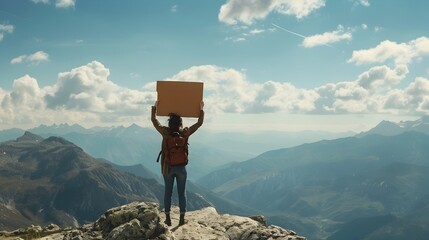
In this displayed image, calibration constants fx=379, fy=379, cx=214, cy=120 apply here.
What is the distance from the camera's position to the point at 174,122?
1602cm

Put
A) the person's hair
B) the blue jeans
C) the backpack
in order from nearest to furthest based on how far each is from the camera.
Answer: the backpack → the person's hair → the blue jeans

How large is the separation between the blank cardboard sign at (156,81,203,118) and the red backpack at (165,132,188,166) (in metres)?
1.06

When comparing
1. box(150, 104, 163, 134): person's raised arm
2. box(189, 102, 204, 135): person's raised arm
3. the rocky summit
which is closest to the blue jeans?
the rocky summit

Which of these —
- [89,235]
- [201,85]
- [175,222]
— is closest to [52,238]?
[89,235]

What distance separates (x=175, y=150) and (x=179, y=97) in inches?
88.5

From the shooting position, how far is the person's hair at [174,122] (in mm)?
16000

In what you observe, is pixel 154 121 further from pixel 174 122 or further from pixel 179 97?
pixel 179 97

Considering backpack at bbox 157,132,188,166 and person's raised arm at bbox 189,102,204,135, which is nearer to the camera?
backpack at bbox 157,132,188,166

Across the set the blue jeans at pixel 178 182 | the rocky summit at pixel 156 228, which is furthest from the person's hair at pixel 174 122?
the rocky summit at pixel 156 228

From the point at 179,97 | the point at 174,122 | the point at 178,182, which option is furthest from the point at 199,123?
the point at 178,182

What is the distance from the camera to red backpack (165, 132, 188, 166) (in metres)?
15.9

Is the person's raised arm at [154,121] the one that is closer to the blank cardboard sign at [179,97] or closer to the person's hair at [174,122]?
the blank cardboard sign at [179,97]

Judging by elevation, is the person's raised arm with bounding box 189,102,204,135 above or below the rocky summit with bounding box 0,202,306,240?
above

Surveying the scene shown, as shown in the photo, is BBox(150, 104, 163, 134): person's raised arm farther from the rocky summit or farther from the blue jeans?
the rocky summit
